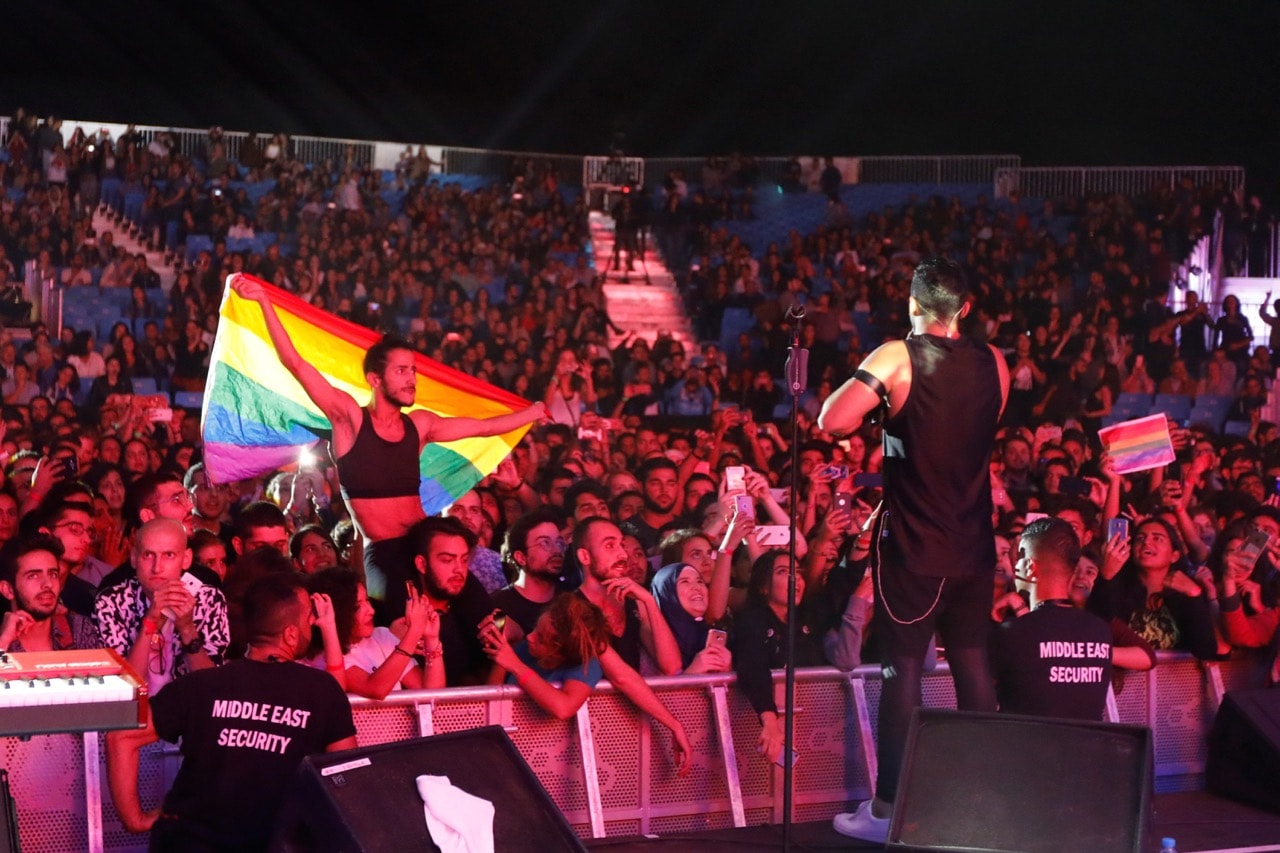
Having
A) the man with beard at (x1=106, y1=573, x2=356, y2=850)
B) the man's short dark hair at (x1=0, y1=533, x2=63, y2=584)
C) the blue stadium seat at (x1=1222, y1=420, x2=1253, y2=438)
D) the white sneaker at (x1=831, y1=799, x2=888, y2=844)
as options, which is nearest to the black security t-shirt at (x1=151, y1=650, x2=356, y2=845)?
the man with beard at (x1=106, y1=573, x2=356, y2=850)

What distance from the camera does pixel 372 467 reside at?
5691mm

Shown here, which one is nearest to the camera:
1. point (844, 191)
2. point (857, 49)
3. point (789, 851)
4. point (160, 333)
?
point (789, 851)

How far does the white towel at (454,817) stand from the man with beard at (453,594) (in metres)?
1.28

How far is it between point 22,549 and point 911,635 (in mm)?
2833

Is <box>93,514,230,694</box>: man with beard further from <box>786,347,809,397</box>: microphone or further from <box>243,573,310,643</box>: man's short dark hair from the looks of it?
<box>786,347,809,397</box>: microphone

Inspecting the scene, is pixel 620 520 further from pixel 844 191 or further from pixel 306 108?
pixel 306 108

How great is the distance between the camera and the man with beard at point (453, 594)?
5.24m

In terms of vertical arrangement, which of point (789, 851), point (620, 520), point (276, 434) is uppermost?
point (276, 434)

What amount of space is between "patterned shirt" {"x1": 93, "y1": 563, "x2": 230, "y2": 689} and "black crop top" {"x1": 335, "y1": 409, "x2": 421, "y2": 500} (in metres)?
0.83

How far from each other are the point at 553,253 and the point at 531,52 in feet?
18.1

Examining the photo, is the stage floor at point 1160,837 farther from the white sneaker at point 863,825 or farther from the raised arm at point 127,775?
the raised arm at point 127,775

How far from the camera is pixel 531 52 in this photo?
23.4 m

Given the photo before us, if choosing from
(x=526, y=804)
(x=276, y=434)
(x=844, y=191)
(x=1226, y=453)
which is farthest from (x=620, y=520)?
(x=844, y=191)

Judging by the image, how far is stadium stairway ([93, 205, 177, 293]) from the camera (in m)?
17.3
